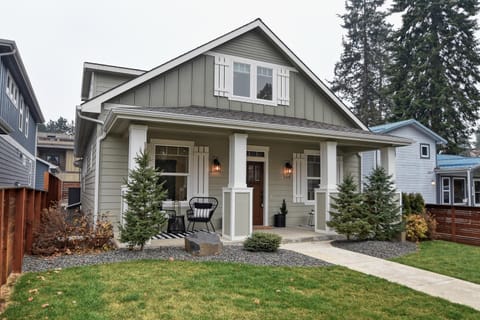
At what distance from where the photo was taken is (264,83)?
9.73 metres

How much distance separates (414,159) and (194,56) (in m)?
13.4

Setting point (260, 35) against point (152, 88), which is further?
point (260, 35)

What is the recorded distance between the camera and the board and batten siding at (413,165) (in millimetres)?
16141

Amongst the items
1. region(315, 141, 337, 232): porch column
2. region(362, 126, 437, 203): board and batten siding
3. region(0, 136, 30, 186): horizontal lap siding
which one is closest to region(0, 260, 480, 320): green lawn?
region(315, 141, 337, 232): porch column

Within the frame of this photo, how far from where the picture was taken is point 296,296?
387 cm

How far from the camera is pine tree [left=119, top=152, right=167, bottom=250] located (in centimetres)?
570

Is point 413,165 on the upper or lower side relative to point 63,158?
lower

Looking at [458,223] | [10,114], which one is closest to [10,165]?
[10,114]

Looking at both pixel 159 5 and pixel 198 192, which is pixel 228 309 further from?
pixel 159 5

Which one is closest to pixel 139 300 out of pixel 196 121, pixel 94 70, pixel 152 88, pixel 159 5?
pixel 196 121

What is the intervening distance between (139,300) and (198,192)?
511cm

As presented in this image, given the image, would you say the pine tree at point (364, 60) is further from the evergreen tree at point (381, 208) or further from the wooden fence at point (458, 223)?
the evergreen tree at point (381, 208)

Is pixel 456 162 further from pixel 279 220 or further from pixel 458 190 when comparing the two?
pixel 279 220

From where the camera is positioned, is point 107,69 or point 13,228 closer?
point 13,228
